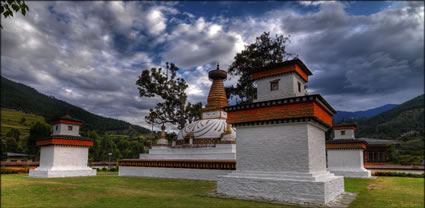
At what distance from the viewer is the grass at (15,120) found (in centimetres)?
8604

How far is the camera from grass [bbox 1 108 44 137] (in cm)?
8604

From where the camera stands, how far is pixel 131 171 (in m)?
21.6

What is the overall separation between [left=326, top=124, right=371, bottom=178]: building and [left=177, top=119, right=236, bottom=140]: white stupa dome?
9.21 meters

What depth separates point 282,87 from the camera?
12.1 m

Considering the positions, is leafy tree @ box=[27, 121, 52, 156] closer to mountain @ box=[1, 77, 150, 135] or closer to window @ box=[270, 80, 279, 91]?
window @ box=[270, 80, 279, 91]

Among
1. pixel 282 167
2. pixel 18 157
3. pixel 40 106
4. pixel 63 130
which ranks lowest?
pixel 18 157

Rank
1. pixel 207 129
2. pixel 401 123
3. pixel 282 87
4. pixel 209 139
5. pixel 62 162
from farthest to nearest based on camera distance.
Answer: pixel 401 123, pixel 207 129, pixel 209 139, pixel 62 162, pixel 282 87

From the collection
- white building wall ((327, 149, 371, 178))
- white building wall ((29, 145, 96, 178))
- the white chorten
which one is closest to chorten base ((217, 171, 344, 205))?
the white chorten

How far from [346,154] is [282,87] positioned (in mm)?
14775

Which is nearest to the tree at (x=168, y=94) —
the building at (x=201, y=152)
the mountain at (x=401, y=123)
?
the building at (x=201, y=152)

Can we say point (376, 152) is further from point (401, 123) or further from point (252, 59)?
point (401, 123)

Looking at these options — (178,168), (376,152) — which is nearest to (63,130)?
(178,168)

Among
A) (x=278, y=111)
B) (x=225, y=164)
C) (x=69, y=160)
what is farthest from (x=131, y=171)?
(x=278, y=111)

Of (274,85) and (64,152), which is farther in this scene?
(64,152)
